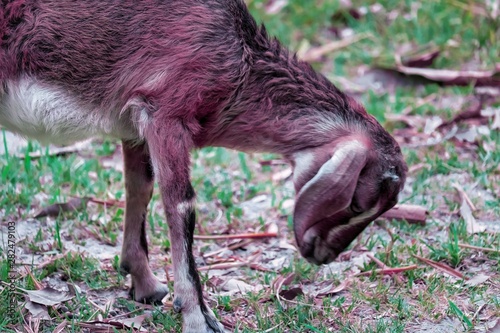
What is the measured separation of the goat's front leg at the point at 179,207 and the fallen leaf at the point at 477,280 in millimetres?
1560

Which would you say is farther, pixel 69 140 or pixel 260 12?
pixel 260 12

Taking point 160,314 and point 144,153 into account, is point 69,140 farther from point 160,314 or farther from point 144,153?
point 160,314

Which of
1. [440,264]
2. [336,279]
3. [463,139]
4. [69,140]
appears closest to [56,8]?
[69,140]

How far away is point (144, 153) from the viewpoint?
4.79 metres

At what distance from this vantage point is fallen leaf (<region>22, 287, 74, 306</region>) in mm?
4426

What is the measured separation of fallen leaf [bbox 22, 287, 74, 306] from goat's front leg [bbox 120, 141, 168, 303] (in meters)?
0.41

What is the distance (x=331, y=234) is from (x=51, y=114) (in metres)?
1.64

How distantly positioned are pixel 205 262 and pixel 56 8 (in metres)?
1.87

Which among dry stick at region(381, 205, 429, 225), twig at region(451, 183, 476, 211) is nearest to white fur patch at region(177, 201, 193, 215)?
dry stick at region(381, 205, 429, 225)

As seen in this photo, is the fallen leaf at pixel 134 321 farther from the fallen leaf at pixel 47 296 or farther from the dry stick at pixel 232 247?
the dry stick at pixel 232 247

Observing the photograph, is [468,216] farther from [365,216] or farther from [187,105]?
[187,105]

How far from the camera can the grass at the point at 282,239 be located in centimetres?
450

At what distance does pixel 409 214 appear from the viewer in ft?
18.5

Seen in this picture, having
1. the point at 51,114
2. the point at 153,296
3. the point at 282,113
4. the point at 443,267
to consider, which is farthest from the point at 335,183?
the point at 51,114
